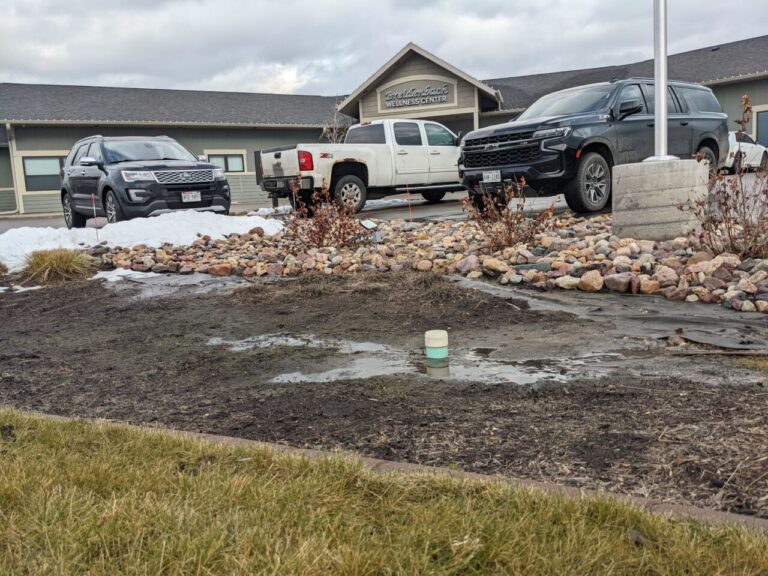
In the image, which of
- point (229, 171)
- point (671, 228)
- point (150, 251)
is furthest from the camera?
point (229, 171)

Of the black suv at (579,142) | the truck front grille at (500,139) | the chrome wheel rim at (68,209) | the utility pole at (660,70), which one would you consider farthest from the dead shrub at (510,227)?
the chrome wheel rim at (68,209)

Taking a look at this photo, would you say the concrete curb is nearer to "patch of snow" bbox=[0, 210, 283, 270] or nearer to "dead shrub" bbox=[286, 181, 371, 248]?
"dead shrub" bbox=[286, 181, 371, 248]

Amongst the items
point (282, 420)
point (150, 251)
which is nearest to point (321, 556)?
point (282, 420)

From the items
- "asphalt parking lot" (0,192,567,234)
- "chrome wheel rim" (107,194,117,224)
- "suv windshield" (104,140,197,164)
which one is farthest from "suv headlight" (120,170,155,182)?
"asphalt parking lot" (0,192,567,234)

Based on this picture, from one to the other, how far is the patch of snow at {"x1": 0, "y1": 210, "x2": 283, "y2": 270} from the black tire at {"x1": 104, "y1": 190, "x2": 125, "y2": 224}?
4.28ft

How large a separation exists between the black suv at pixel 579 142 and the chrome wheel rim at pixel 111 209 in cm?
664

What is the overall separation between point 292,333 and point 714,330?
3186 mm

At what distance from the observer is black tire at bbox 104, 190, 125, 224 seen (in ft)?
45.0

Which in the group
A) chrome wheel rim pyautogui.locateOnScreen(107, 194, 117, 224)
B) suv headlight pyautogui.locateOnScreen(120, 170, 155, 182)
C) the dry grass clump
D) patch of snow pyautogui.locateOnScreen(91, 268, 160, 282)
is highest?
suv headlight pyautogui.locateOnScreen(120, 170, 155, 182)

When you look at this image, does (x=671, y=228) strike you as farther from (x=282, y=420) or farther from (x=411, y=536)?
(x=411, y=536)

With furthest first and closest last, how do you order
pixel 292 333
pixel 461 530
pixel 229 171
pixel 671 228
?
1. pixel 229 171
2. pixel 671 228
3. pixel 292 333
4. pixel 461 530

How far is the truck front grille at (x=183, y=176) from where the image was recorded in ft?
45.2

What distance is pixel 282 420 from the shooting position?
12.3 ft

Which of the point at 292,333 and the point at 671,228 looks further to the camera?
the point at 671,228
